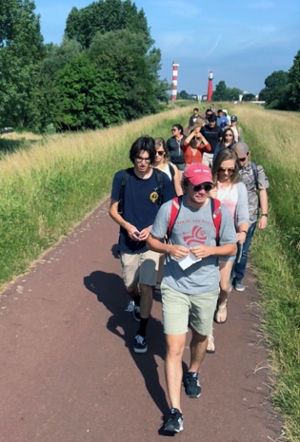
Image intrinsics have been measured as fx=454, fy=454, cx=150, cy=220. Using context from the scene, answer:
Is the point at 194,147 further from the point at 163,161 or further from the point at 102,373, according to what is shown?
the point at 102,373

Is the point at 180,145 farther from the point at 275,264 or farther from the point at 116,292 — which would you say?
the point at 116,292

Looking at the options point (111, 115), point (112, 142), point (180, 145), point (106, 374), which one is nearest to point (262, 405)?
point (106, 374)

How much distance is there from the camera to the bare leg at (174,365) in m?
2.95

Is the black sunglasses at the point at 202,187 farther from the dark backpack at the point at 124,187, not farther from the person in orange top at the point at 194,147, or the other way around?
the person in orange top at the point at 194,147

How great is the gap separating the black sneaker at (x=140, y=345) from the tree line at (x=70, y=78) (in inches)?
876

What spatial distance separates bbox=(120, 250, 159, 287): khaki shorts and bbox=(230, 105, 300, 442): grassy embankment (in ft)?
4.09

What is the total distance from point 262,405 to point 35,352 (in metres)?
1.85

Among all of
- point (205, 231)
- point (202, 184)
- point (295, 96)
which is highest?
point (202, 184)

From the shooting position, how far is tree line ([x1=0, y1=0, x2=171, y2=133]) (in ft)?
83.3

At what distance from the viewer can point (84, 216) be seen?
8414 millimetres

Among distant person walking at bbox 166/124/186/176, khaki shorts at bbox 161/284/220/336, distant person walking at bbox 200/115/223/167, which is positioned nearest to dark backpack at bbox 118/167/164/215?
khaki shorts at bbox 161/284/220/336

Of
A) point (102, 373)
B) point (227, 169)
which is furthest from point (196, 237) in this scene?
point (102, 373)

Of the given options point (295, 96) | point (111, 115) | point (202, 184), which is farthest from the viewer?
point (295, 96)

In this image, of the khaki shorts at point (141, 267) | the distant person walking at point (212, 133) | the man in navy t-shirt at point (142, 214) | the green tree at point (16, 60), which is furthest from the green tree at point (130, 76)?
the khaki shorts at point (141, 267)
